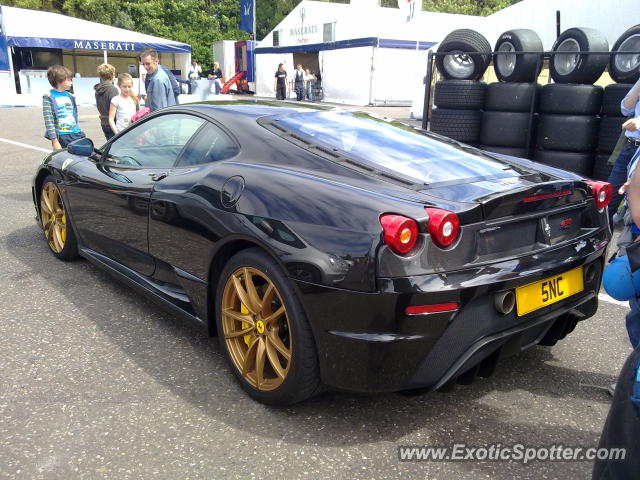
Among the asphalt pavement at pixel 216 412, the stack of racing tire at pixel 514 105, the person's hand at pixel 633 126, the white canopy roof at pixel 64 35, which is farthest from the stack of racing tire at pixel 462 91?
the white canopy roof at pixel 64 35

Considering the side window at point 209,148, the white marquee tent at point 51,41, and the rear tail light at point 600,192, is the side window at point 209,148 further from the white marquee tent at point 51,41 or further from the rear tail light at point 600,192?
the white marquee tent at point 51,41

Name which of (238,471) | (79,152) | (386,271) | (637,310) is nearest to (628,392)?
(637,310)

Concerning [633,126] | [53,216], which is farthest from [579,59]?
[53,216]

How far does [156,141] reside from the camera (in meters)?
3.66

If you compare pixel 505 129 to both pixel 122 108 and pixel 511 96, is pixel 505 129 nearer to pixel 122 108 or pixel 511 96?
pixel 511 96

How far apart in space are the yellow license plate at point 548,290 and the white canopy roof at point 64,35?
1026 inches

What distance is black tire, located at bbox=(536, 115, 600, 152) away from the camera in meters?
6.58

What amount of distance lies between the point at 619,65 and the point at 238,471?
686 centimetres

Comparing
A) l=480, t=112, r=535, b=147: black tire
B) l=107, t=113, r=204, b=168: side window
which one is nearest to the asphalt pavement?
l=107, t=113, r=204, b=168: side window

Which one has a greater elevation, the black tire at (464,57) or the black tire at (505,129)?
the black tire at (464,57)

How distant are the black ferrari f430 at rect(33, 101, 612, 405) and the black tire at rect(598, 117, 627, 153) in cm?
398

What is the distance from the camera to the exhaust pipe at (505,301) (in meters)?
2.23

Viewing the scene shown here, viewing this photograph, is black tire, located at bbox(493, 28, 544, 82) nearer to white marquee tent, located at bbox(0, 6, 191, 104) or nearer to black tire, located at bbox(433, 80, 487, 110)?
black tire, located at bbox(433, 80, 487, 110)

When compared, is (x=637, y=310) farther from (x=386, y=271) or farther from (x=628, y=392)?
(x=386, y=271)
